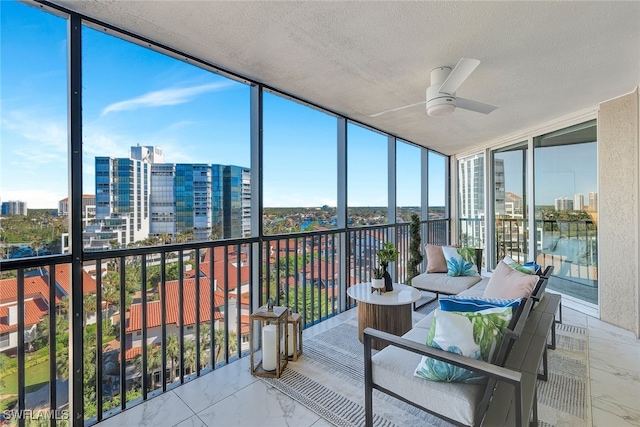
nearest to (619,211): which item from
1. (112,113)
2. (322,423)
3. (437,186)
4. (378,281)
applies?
(378,281)

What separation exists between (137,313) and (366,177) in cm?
309

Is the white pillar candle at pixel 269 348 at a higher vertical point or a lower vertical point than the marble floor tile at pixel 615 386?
higher

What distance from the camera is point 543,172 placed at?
413 centimetres

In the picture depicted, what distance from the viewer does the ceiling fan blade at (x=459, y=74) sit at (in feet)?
5.94

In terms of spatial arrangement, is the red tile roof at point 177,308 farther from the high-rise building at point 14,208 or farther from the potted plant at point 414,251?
the potted plant at point 414,251

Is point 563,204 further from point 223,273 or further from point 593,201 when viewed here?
point 223,273

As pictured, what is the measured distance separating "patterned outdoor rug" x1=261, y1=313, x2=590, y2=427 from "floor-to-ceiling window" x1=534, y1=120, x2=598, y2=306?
131 cm

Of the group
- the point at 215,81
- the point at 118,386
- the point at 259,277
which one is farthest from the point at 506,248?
the point at 118,386

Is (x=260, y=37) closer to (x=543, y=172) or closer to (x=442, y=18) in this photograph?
(x=442, y=18)

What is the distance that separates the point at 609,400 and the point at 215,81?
373 cm

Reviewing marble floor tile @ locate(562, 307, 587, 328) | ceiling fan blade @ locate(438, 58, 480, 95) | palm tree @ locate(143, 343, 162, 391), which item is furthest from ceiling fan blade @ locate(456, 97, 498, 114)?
palm tree @ locate(143, 343, 162, 391)

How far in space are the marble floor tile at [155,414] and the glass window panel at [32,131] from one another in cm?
112

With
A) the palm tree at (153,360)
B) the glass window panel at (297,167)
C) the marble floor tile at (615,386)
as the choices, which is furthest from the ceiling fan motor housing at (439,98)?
the palm tree at (153,360)

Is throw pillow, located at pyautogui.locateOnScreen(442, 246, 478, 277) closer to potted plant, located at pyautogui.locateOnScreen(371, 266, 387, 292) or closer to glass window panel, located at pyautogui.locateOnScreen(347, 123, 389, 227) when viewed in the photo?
glass window panel, located at pyautogui.locateOnScreen(347, 123, 389, 227)
